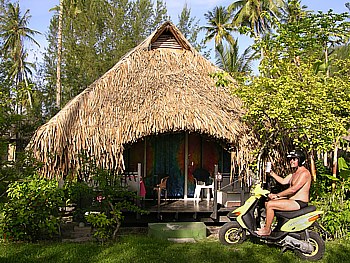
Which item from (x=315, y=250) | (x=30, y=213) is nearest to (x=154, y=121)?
(x=30, y=213)

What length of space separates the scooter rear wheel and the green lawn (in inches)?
3.7

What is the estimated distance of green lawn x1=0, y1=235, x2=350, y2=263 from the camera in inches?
223

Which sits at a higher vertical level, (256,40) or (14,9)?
(14,9)

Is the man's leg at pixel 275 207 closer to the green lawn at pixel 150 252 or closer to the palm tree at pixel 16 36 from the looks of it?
the green lawn at pixel 150 252

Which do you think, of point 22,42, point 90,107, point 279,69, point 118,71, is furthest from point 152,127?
point 22,42

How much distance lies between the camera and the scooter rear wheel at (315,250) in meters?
5.86

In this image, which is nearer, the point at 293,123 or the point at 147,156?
the point at 293,123

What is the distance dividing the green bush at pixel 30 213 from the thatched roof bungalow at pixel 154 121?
96 cm

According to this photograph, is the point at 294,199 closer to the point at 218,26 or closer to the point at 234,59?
the point at 234,59

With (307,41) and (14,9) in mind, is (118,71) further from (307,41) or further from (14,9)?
(14,9)

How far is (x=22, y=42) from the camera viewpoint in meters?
28.2

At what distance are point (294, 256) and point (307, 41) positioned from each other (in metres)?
4.85

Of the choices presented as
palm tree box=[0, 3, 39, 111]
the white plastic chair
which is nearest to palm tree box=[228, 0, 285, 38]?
palm tree box=[0, 3, 39, 111]

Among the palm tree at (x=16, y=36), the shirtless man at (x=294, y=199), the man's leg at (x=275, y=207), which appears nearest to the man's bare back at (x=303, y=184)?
the shirtless man at (x=294, y=199)
